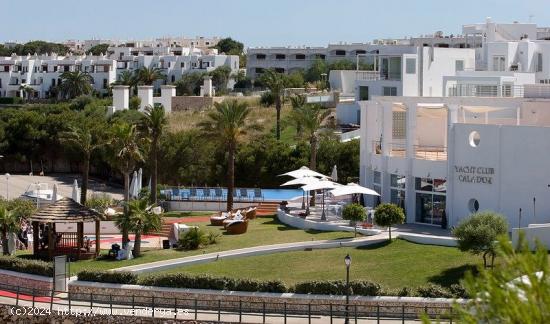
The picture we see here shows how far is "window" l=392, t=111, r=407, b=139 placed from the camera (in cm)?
5091

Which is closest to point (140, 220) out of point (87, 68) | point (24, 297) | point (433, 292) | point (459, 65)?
point (24, 297)

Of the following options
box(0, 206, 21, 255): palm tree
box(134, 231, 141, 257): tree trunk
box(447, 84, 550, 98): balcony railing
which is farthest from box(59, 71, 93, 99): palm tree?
box(134, 231, 141, 257): tree trunk

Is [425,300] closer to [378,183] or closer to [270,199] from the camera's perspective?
[378,183]

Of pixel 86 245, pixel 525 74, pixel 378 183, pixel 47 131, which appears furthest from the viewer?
pixel 47 131

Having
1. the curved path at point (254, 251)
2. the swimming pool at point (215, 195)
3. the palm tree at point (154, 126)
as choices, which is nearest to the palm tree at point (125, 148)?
the palm tree at point (154, 126)

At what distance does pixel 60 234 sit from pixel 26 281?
4449mm

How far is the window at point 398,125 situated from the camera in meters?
50.9

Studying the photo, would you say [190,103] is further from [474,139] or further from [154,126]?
[474,139]

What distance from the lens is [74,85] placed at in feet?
382

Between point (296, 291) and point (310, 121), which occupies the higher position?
point (310, 121)

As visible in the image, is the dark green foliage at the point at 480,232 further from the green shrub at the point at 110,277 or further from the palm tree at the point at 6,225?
the palm tree at the point at 6,225

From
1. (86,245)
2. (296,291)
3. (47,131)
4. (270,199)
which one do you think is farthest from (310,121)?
(47,131)

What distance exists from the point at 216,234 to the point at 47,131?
39940mm

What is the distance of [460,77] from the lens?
166 feet
